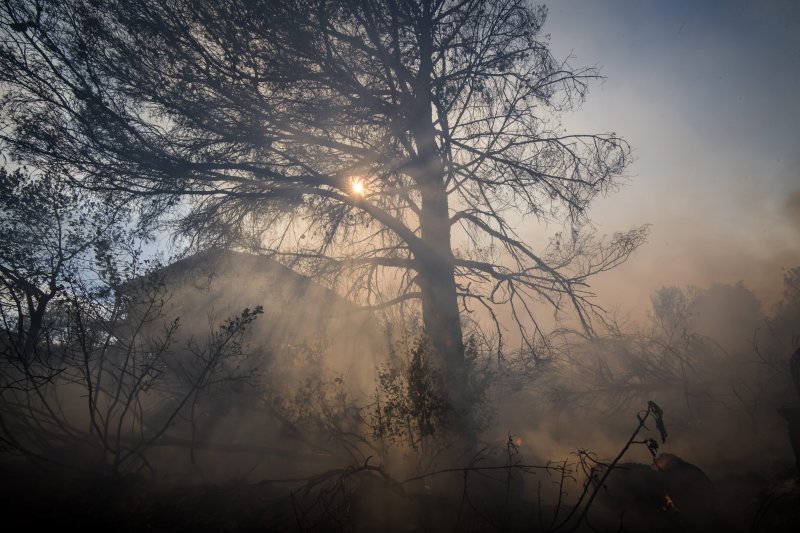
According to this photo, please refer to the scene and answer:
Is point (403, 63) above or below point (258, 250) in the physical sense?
above

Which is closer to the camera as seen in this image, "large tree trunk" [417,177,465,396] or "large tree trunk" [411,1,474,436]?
"large tree trunk" [417,177,465,396]

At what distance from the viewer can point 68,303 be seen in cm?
447

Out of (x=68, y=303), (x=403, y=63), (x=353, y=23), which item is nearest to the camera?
(x=68, y=303)

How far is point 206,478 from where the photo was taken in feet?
17.2

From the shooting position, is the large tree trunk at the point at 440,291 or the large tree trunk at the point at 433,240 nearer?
the large tree trunk at the point at 440,291

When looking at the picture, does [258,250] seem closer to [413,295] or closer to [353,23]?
[413,295]

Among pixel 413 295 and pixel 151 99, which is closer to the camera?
pixel 151 99

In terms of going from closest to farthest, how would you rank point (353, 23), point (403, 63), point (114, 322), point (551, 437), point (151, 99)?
point (114, 322), point (151, 99), point (353, 23), point (403, 63), point (551, 437)

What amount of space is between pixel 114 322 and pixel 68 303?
0.54 m

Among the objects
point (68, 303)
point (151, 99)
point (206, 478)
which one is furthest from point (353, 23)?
point (206, 478)

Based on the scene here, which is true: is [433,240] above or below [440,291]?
above

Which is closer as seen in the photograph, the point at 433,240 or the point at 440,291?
the point at 440,291

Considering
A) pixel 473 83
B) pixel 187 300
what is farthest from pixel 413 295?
pixel 187 300

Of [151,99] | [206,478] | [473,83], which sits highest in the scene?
[473,83]
